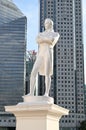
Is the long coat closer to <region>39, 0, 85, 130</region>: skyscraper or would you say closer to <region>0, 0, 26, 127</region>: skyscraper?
<region>0, 0, 26, 127</region>: skyscraper

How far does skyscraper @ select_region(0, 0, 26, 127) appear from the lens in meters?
114

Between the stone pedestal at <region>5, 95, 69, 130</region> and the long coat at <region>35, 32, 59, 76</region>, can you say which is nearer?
the stone pedestal at <region>5, 95, 69, 130</region>

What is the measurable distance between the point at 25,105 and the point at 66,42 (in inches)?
4524

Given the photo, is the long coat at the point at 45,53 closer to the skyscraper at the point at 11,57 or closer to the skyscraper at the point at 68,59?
the skyscraper at the point at 11,57

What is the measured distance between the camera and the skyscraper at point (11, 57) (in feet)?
373

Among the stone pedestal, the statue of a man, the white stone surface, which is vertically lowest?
the stone pedestal

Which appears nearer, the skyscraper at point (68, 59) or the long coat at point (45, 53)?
the long coat at point (45, 53)

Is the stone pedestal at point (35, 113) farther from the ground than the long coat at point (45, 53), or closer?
closer

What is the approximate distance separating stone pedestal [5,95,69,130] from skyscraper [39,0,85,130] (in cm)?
10502

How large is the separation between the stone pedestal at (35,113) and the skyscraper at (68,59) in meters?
105

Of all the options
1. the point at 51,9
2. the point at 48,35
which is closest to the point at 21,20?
the point at 51,9

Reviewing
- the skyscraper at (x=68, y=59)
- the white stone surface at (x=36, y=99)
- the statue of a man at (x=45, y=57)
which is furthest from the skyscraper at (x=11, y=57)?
the white stone surface at (x=36, y=99)

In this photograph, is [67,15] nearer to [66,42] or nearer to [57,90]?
[66,42]

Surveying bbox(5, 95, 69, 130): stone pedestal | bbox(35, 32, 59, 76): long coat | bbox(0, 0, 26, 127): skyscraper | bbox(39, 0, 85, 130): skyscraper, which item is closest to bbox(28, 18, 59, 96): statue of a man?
bbox(35, 32, 59, 76): long coat
